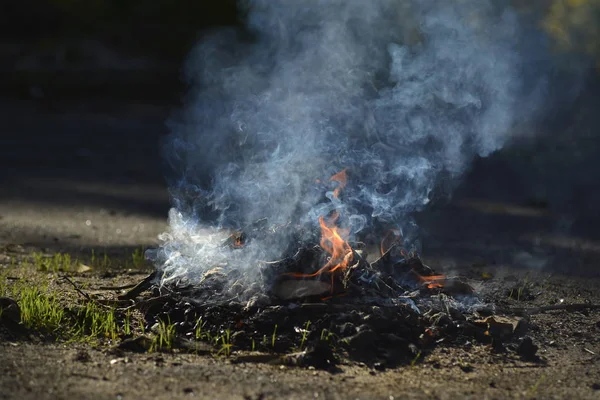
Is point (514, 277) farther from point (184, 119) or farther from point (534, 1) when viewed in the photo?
point (534, 1)

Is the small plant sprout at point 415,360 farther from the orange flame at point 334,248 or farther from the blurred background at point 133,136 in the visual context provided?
the blurred background at point 133,136

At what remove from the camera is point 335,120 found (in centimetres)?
929

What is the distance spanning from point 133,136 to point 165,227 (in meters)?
5.61

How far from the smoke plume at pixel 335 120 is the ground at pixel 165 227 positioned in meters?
0.57

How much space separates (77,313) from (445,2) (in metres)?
6.55

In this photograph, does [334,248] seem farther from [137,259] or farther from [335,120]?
[335,120]

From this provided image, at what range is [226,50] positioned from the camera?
16188 mm

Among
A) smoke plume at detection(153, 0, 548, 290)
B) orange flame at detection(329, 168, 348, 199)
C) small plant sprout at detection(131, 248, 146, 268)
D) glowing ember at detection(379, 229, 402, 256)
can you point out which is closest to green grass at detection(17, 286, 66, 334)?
smoke plume at detection(153, 0, 548, 290)

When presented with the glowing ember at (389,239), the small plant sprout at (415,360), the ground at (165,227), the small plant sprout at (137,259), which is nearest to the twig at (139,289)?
the ground at (165,227)

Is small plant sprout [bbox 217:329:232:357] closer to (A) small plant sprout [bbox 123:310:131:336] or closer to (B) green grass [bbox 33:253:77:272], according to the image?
(A) small plant sprout [bbox 123:310:131:336]

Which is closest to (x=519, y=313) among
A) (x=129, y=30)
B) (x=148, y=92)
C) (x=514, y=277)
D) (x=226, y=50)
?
(x=514, y=277)

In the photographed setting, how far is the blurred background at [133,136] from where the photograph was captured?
8766 mm

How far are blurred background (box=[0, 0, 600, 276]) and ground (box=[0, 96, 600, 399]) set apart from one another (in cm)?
4

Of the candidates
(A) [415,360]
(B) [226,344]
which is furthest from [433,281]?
(B) [226,344]
